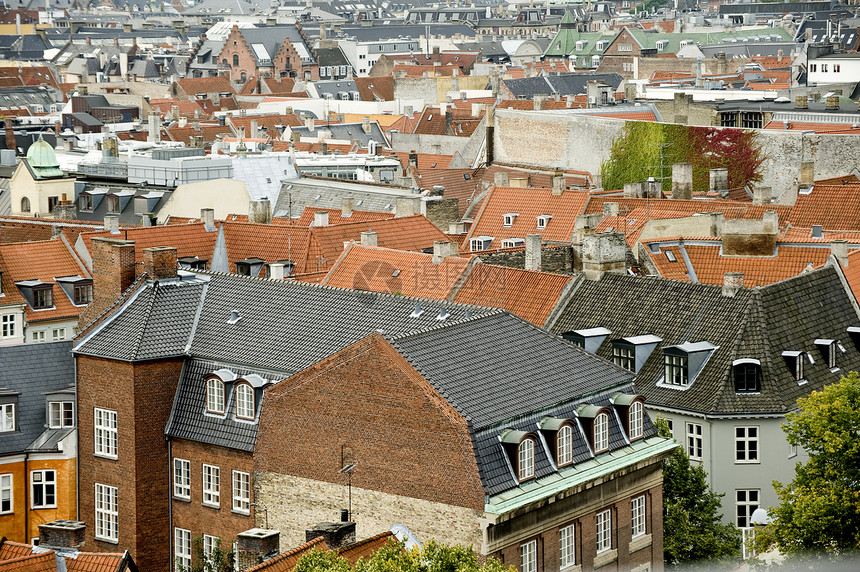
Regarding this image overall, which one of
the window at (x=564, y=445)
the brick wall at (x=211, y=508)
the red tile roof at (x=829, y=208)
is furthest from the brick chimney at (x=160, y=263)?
the red tile roof at (x=829, y=208)

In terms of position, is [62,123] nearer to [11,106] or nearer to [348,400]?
[11,106]

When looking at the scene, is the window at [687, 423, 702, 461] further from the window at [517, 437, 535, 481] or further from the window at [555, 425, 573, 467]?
the window at [517, 437, 535, 481]

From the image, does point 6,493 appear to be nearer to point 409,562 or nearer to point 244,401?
point 244,401

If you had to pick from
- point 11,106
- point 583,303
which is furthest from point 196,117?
point 583,303

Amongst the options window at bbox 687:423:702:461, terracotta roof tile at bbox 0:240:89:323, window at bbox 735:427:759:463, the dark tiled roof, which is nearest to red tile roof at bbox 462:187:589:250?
terracotta roof tile at bbox 0:240:89:323

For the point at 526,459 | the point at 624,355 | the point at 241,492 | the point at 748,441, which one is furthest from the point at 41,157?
the point at 526,459
